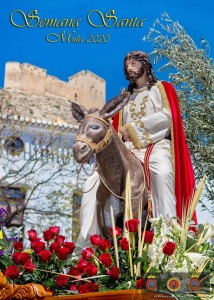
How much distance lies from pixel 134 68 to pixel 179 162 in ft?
4.09

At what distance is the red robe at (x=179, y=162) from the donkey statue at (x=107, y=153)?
490 millimetres

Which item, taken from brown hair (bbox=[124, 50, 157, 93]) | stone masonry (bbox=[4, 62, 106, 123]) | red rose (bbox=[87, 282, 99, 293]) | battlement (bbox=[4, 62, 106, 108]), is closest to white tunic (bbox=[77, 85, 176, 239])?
brown hair (bbox=[124, 50, 157, 93])

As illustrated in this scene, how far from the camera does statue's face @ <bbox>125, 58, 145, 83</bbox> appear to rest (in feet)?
Answer: 28.3

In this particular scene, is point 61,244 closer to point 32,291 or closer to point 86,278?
point 86,278

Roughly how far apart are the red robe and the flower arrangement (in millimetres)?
2305

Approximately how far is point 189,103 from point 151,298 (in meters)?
12.2

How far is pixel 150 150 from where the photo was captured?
8273 mm

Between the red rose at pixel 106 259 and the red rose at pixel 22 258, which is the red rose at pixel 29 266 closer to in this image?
the red rose at pixel 22 258


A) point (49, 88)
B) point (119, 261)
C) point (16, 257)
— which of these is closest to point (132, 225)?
point (119, 261)

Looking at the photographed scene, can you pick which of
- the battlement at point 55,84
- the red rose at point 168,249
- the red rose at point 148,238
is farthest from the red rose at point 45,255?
the battlement at point 55,84

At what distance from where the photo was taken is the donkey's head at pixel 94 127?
7.20 m

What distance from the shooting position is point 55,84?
81062mm

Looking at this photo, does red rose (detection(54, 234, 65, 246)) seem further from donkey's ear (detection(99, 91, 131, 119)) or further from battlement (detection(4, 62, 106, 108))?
battlement (detection(4, 62, 106, 108))

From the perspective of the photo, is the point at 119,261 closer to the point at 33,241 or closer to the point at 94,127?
the point at 33,241
